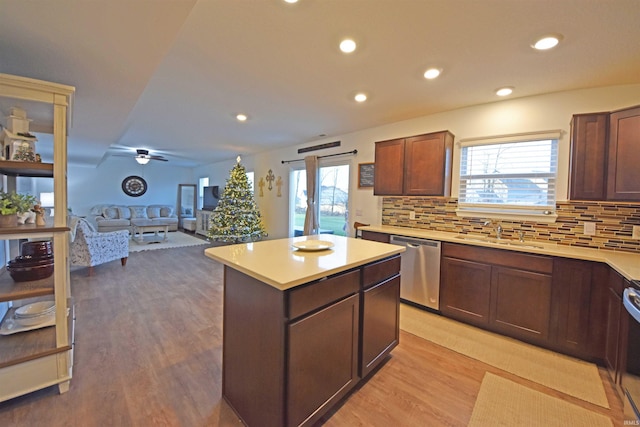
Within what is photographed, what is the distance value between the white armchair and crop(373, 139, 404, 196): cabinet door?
4356mm

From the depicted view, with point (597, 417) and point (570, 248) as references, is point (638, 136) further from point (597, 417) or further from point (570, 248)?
point (597, 417)

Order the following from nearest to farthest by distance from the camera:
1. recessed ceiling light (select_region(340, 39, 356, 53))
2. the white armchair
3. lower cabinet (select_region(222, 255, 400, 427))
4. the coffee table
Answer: lower cabinet (select_region(222, 255, 400, 427))
recessed ceiling light (select_region(340, 39, 356, 53))
the white armchair
the coffee table

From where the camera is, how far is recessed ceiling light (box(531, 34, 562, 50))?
1.78m

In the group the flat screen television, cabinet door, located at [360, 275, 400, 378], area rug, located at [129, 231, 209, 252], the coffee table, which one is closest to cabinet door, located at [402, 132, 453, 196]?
cabinet door, located at [360, 275, 400, 378]

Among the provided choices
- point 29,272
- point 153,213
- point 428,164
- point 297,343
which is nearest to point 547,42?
point 428,164

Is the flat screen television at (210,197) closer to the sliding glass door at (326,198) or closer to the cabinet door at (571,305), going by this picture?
the sliding glass door at (326,198)

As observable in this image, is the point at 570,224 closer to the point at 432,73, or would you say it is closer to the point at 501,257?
the point at 501,257

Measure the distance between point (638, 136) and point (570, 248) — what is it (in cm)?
102

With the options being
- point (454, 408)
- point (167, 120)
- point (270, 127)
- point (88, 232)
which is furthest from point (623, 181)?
point (88, 232)

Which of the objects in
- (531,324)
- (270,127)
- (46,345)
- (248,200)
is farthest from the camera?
(248,200)

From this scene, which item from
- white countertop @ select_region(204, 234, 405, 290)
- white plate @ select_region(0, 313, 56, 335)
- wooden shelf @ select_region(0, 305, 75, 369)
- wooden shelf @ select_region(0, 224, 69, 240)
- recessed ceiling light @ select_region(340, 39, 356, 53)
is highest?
recessed ceiling light @ select_region(340, 39, 356, 53)

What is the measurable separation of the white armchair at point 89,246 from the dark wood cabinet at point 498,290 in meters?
4.99

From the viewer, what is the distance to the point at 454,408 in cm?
168

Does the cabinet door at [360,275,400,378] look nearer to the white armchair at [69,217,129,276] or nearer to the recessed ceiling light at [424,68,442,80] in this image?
the recessed ceiling light at [424,68,442,80]
